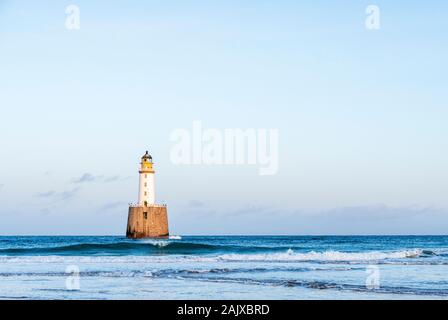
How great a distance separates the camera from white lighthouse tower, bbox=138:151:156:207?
188ft

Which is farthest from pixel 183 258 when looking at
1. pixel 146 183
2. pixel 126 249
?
pixel 146 183

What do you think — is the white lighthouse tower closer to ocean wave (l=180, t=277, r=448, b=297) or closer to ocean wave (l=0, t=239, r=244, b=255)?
ocean wave (l=0, t=239, r=244, b=255)

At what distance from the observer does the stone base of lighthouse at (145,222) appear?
5844cm

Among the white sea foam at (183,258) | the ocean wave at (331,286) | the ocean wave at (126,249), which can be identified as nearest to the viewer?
the ocean wave at (331,286)

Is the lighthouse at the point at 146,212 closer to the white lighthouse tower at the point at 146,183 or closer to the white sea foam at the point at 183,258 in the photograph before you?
the white lighthouse tower at the point at 146,183

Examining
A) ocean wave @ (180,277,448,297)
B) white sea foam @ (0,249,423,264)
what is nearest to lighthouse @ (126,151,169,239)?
white sea foam @ (0,249,423,264)

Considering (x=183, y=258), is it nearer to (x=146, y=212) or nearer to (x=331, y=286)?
(x=331, y=286)

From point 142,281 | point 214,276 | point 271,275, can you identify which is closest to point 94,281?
point 142,281

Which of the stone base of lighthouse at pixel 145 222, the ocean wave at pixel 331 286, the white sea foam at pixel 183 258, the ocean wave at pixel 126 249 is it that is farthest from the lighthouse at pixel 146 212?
the ocean wave at pixel 331 286

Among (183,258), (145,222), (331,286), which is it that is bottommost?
(331,286)

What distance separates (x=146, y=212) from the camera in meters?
58.4

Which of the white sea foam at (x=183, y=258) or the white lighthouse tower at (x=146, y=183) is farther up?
the white lighthouse tower at (x=146, y=183)

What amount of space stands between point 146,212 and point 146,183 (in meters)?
2.45

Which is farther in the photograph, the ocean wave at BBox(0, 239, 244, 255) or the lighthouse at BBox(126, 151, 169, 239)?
the lighthouse at BBox(126, 151, 169, 239)
